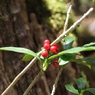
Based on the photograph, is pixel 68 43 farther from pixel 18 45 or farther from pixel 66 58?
pixel 18 45

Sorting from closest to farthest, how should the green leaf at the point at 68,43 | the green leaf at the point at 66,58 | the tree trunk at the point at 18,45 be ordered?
1. the green leaf at the point at 66,58
2. the green leaf at the point at 68,43
3. the tree trunk at the point at 18,45

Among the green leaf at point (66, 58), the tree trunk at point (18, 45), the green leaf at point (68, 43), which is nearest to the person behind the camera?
the green leaf at point (66, 58)

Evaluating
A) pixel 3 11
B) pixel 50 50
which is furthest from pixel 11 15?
pixel 50 50

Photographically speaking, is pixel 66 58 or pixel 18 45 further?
pixel 18 45

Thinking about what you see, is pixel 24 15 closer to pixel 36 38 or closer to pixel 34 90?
pixel 36 38

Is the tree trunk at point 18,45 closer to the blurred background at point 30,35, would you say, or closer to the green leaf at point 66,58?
the blurred background at point 30,35

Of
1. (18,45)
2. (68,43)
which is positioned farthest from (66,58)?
(18,45)

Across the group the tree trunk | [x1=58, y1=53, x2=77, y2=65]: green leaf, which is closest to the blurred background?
the tree trunk

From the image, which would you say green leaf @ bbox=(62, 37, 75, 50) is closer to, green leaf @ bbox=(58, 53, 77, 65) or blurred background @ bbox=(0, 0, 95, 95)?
green leaf @ bbox=(58, 53, 77, 65)

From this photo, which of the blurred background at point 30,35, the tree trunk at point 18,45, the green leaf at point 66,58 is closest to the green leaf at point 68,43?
the green leaf at point 66,58
